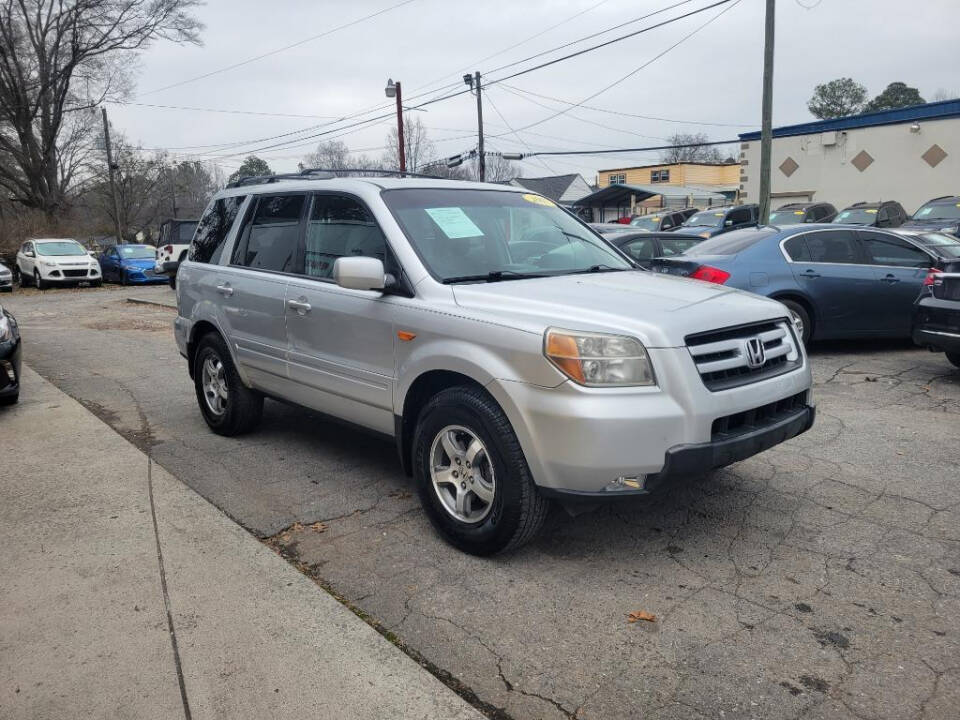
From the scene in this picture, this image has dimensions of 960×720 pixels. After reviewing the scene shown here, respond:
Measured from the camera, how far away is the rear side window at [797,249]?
325 inches

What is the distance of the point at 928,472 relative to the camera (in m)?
4.67

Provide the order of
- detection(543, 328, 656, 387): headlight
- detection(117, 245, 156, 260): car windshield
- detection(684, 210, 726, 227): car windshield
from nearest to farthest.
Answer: detection(543, 328, 656, 387): headlight → detection(684, 210, 726, 227): car windshield → detection(117, 245, 156, 260): car windshield

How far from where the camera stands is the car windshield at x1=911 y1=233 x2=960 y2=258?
10.2 m

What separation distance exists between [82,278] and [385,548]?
23719 mm

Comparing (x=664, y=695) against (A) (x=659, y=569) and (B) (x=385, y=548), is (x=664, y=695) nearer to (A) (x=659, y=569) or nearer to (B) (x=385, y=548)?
(A) (x=659, y=569)

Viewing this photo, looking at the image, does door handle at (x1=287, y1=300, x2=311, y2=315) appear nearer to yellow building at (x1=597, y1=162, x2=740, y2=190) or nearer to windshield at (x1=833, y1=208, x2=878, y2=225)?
windshield at (x1=833, y1=208, x2=878, y2=225)

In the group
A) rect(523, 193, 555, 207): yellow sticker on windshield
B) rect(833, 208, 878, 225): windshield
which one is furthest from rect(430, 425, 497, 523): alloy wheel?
rect(833, 208, 878, 225): windshield

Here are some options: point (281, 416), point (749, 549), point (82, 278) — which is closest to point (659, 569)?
point (749, 549)

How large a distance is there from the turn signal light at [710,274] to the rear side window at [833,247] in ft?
3.49

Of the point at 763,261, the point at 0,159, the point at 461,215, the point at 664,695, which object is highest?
the point at 0,159

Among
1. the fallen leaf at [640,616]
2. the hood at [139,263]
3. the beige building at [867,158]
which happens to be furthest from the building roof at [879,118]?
the fallen leaf at [640,616]

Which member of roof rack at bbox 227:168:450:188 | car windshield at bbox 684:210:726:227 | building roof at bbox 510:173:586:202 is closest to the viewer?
roof rack at bbox 227:168:450:188

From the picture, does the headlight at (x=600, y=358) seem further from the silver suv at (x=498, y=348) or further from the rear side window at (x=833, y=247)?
the rear side window at (x=833, y=247)

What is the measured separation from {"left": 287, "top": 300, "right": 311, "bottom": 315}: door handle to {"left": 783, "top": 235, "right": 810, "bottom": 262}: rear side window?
19.0 feet
